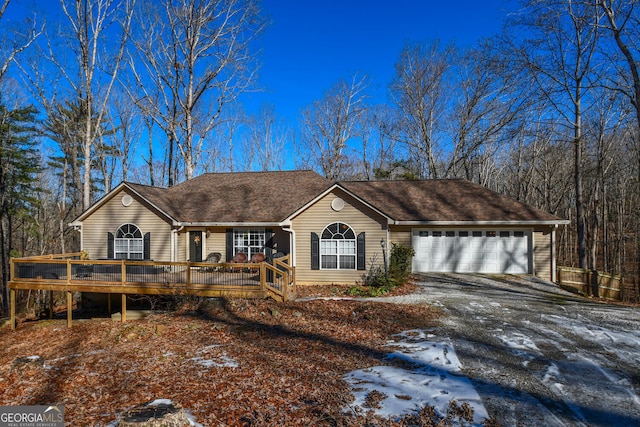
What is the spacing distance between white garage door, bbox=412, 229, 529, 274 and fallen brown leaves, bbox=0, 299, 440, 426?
661 cm

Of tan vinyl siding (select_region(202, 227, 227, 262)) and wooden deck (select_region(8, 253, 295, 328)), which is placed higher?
tan vinyl siding (select_region(202, 227, 227, 262))

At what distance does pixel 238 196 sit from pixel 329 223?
593 cm

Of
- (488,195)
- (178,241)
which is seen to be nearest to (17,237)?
(178,241)

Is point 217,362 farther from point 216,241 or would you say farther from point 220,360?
point 216,241

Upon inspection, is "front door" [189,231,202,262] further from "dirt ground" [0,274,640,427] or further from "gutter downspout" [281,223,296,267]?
"dirt ground" [0,274,640,427]

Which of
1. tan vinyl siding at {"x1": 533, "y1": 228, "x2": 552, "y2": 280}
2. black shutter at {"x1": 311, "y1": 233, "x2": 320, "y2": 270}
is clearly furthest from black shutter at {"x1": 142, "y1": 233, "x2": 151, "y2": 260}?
tan vinyl siding at {"x1": 533, "y1": 228, "x2": 552, "y2": 280}

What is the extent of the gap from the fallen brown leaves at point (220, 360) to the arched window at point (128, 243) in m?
4.01

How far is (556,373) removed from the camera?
20.6 feet

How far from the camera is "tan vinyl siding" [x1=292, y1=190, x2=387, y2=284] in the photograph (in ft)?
49.1

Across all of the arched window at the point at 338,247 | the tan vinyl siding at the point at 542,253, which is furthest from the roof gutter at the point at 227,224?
the tan vinyl siding at the point at 542,253

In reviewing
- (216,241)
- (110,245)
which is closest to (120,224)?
(110,245)

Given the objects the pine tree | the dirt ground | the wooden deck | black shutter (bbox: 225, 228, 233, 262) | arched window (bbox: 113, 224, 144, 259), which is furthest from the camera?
the pine tree

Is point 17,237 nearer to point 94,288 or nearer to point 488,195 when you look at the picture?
point 94,288

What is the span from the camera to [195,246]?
16531 mm
